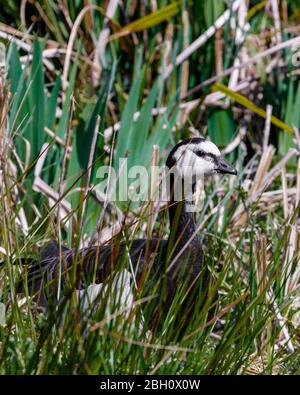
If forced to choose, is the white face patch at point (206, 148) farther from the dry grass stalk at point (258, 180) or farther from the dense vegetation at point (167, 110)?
the dry grass stalk at point (258, 180)

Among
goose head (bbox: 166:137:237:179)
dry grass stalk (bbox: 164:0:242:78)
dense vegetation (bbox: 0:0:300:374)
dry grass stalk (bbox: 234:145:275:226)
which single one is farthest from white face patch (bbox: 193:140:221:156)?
dry grass stalk (bbox: 164:0:242:78)

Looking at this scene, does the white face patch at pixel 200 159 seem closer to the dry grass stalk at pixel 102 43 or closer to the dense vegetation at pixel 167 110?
the dense vegetation at pixel 167 110

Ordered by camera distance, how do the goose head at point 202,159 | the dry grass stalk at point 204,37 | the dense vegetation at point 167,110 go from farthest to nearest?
the dry grass stalk at point 204,37
the goose head at point 202,159
the dense vegetation at point 167,110

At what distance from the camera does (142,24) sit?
13.0 feet

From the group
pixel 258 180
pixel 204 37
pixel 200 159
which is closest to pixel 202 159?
pixel 200 159

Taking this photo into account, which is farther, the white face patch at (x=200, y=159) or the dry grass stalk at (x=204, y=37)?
the dry grass stalk at (x=204, y=37)

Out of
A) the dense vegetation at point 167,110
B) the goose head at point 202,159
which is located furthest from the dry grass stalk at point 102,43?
the goose head at point 202,159

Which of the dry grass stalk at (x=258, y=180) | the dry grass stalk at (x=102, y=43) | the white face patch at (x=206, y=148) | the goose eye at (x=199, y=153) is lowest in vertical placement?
the dry grass stalk at (x=258, y=180)

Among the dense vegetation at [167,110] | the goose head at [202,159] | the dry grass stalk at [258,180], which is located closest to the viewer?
the dense vegetation at [167,110]

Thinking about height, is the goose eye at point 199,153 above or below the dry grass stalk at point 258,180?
above

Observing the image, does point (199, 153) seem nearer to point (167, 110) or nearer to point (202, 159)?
point (202, 159)

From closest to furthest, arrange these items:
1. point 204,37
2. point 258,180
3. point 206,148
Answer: point 206,148 → point 258,180 → point 204,37

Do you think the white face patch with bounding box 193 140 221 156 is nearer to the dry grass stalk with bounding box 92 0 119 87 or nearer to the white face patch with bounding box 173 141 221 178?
the white face patch with bounding box 173 141 221 178
